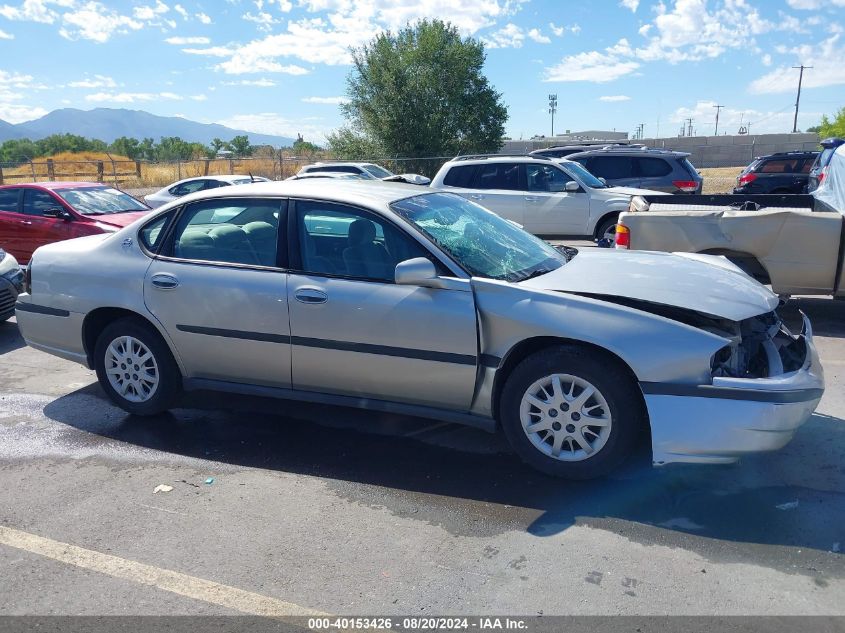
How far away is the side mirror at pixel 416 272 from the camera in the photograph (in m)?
4.16

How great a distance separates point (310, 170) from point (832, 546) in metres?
19.9

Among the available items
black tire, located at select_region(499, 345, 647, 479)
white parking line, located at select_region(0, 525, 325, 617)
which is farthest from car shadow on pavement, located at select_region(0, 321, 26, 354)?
black tire, located at select_region(499, 345, 647, 479)

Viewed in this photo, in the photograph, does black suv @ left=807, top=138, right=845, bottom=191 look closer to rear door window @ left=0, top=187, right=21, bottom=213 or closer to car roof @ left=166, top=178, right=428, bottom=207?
car roof @ left=166, top=178, right=428, bottom=207

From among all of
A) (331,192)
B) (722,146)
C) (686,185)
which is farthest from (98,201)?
(722,146)

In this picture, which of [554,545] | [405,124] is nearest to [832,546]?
[554,545]

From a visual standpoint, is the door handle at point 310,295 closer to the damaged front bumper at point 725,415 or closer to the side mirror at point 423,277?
the side mirror at point 423,277

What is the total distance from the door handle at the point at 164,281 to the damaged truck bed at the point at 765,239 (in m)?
4.73

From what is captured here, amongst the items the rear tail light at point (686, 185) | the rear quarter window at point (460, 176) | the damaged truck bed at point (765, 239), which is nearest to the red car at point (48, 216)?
the rear quarter window at point (460, 176)

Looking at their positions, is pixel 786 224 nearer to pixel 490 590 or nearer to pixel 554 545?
pixel 554 545

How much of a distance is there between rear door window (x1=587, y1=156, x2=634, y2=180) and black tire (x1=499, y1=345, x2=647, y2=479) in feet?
40.7

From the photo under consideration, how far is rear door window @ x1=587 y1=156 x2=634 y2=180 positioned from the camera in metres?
15.6

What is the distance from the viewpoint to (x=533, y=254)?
4918 mm

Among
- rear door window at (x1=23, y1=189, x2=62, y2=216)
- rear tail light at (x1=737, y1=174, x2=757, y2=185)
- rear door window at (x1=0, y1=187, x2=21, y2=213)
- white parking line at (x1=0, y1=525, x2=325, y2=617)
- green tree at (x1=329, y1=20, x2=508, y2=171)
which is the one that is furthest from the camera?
green tree at (x1=329, y1=20, x2=508, y2=171)

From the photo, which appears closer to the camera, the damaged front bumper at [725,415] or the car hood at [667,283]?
the damaged front bumper at [725,415]
